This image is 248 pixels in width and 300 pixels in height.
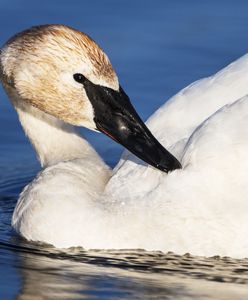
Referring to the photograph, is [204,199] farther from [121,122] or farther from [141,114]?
[141,114]

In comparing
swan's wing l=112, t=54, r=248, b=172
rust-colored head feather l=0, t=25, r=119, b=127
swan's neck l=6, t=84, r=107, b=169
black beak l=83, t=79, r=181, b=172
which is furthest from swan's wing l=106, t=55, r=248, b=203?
swan's neck l=6, t=84, r=107, b=169

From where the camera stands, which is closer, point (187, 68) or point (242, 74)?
point (242, 74)

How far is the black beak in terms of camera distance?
1069 centimetres

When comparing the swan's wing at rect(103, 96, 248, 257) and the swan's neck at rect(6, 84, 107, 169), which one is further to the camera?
the swan's neck at rect(6, 84, 107, 169)

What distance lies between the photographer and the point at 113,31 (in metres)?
14.9

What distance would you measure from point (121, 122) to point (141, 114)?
2899 mm

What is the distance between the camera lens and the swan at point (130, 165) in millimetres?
10297

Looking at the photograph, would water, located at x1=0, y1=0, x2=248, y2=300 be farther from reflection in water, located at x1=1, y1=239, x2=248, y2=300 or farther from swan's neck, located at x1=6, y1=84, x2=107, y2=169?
swan's neck, located at x1=6, y1=84, x2=107, y2=169

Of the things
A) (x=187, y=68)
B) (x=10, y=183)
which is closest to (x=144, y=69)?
(x=187, y=68)

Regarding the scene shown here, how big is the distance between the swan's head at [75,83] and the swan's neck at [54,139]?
0.72 m

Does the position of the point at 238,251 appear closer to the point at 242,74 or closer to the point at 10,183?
the point at 242,74

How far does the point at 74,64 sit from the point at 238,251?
68.9 inches

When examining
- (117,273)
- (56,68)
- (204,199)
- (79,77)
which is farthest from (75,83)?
(117,273)

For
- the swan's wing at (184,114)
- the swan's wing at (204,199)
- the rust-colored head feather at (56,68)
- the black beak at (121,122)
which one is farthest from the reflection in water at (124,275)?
the rust-colored head feather at (56,68)
